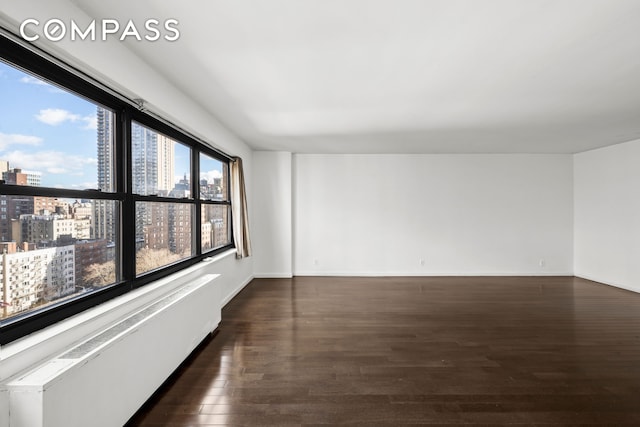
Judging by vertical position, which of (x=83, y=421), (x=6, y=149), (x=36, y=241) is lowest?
(x=83, y=421)

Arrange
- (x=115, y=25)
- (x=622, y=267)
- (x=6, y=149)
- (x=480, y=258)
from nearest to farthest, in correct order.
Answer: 1. (x=6, y=149)
2. (x=115, y=25)
3. (x=622, y=267)
4. (x=480, y=258)

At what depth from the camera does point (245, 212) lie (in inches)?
199

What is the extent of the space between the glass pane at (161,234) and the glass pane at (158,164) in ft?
0.48

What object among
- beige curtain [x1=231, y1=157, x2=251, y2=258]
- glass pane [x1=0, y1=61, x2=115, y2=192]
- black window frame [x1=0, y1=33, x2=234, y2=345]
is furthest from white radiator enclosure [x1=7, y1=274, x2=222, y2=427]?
beige curtain [x1=231, y1=157, x2=251, y2=258]

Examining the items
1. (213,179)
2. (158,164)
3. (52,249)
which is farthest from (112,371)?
(213,179)

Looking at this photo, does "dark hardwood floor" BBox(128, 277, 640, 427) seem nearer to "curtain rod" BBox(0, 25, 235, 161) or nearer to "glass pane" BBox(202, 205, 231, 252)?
"glass pane" BBox(202, 205, 231, 252)

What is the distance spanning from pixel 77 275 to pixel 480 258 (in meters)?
6.60

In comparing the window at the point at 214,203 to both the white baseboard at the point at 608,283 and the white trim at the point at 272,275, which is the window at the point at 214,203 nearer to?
the white trim at the point at 272,275

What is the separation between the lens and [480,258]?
6.21 metres

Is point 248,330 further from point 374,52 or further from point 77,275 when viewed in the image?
point 374,52

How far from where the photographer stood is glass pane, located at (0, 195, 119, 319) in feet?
4.90

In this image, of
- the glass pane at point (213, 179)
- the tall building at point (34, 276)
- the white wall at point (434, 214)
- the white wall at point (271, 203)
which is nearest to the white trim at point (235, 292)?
the white wall at point (271, 203)

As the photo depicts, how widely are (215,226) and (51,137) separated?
9.30ft

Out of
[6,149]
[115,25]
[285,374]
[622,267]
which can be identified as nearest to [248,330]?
[285,374]
